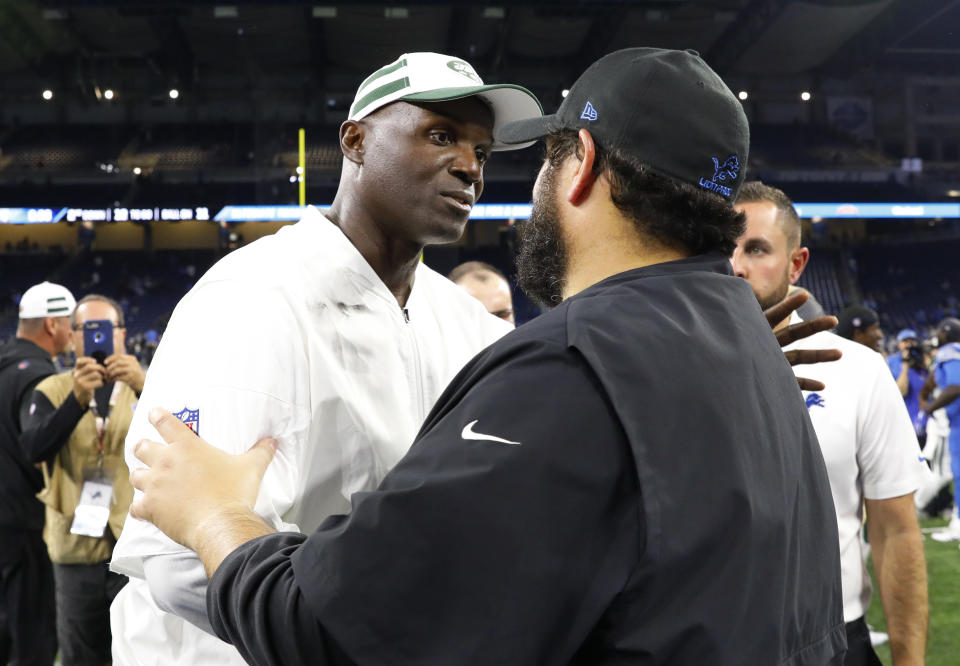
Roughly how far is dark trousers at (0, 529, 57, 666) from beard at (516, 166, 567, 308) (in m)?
3.95

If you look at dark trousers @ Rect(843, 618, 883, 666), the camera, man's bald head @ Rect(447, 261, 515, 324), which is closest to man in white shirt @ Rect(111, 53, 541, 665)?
dark trousers @ Rect(843, 618, 883, 666)

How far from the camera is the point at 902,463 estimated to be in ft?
8.09

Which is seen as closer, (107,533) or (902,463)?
(902,463)

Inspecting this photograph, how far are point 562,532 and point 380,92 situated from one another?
48.1 inches

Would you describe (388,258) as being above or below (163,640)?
above

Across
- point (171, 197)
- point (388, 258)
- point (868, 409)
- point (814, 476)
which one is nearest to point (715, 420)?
point (814, 476)

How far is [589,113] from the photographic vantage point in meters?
1.20

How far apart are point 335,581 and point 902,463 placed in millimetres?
2016

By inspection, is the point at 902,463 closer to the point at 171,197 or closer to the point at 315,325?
the point at 315,325

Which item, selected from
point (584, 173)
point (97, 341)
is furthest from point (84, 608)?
point (584, 173)

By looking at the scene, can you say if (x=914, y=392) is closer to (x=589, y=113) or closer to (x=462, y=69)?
(x=462, y=69)

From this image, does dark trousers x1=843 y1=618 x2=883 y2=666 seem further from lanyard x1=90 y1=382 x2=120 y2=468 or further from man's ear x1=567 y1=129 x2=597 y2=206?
lanyard x1=90 y1=382 x2=120 y2=468

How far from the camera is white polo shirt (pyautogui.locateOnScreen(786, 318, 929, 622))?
246 cm

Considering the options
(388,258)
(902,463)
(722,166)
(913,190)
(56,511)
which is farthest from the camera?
(913,190)
